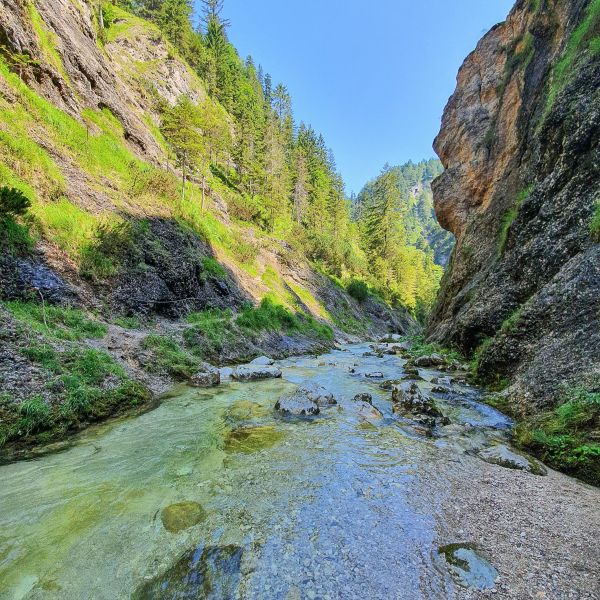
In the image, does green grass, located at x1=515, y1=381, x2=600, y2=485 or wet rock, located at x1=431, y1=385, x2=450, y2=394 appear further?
wet rock, located at x1=431, y1=385, x2=450, y2=394

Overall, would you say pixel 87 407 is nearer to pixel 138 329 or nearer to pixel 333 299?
pixel 138 329

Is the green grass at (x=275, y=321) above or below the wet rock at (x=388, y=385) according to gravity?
above

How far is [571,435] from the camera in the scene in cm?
518

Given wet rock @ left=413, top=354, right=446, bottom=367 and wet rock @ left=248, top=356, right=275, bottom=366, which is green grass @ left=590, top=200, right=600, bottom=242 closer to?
wet rock @ left=413, top=354, right=446, bottom=367

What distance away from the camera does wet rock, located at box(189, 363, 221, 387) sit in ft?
33.0

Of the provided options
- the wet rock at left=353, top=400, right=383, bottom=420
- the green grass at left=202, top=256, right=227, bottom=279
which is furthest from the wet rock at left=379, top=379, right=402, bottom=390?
the green grass at left=202, top=256, right=227, bottom=279

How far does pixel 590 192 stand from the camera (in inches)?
365

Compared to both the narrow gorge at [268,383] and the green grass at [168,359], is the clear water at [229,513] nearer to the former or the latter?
the narrow gorge at [268,383]

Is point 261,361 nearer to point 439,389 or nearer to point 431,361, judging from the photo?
point 439,389

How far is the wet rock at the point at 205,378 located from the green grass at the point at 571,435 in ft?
26.3

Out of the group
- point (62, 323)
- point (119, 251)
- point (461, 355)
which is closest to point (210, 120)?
point (119, 251)

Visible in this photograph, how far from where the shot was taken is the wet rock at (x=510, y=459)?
5.02 meters

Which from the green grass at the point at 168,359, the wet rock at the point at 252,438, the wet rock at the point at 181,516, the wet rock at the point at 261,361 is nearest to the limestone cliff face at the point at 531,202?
the wet rock at the point at 252,438

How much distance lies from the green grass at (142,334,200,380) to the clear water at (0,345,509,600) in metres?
2.92
